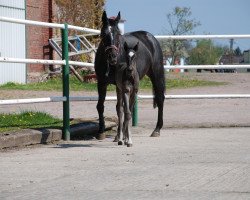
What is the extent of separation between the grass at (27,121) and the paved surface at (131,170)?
2.31 feet

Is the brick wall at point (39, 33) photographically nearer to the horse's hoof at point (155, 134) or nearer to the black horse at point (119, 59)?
the black horse at point (119, 59)

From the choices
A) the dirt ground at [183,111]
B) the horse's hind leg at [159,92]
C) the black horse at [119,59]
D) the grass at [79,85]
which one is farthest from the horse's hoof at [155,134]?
the grass at [79,85]

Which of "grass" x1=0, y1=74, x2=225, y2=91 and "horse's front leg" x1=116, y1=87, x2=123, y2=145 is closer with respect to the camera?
"horse's front leg" x1=116, y1=87, x2=123, y2=145

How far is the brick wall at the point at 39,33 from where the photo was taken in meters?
30.5

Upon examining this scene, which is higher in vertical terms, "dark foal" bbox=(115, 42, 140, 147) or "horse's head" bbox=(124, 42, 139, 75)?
"horse's head" bbox=(124, 42, 139, 75)

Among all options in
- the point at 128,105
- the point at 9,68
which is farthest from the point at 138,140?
the point at 9,68

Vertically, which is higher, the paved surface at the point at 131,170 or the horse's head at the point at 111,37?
the horse's head at the point at 111,37

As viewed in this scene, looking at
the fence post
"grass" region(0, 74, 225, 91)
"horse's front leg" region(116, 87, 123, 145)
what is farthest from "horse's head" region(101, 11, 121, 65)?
"grass" region(0, 74, 225, 91)

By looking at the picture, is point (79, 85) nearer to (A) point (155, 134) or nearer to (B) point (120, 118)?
(A) point (155, 134)

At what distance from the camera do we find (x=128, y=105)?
10.4 metres

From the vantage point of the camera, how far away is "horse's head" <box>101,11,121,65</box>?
10328 millimetres

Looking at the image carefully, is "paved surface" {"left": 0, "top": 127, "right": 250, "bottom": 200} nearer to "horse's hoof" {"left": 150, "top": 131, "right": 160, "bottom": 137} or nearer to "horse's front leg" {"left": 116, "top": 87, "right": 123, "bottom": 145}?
"horse's front leg" {"left": 116, "top": 87, "right": 123, "bottom": 145}

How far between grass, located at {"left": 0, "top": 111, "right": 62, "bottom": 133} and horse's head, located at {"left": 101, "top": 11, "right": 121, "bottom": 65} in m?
1.62

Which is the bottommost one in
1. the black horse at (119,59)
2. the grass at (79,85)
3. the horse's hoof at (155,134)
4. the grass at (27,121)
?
the grass at (79,85)
